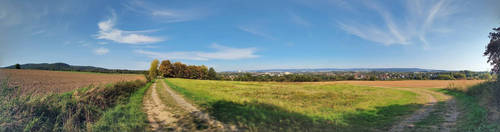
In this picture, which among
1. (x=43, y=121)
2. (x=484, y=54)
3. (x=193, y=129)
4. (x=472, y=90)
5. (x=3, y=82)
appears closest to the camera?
(x=43, y=121)

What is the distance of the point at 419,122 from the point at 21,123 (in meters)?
11.1

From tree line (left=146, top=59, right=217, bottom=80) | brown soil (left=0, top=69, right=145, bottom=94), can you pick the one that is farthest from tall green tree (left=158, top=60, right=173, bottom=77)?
brown soil (left=0, top=69, right=145, bottom=94)

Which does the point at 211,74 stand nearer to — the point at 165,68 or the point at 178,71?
the point at 178,71

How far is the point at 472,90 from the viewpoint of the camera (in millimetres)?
12781

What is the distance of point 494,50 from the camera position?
266 inches

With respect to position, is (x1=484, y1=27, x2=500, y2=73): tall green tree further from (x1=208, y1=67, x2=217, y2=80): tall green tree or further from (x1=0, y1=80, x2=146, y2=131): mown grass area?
(x1=208, y1=67, x2=217, y2=80): tall green tree

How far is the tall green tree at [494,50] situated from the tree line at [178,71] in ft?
198

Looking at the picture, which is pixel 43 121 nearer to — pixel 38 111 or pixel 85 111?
pixel 38 111

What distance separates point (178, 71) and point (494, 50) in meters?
71.8

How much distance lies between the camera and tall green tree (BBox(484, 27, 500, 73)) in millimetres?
6609

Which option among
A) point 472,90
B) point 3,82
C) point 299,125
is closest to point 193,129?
point 299,125

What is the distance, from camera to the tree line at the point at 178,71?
195 ft

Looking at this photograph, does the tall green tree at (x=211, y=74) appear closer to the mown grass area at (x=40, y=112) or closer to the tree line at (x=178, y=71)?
the tree line at (x=178, y=71)

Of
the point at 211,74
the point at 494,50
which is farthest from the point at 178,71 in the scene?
the point at 494,50
